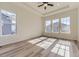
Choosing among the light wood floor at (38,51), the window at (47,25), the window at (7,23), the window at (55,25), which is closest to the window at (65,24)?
the window at (55,25)

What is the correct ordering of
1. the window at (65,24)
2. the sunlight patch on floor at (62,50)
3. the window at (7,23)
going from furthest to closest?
1. the window at (65,24)
2. the window at (7,23)
3. the sunlight patch on floor at (62,50)

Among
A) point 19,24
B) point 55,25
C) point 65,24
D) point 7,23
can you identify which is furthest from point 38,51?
point 55,25

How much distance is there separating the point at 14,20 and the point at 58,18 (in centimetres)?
440

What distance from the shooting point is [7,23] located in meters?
4.63

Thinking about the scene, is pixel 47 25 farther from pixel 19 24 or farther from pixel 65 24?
pixel 19 24

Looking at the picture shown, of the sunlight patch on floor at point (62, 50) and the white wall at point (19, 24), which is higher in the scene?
the white wall at point (19, 24)

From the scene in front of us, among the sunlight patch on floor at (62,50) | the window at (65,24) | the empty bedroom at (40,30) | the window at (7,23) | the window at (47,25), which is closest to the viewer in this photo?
the sunlight patch on floor at (62,50)

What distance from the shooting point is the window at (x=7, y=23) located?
4.29 metres

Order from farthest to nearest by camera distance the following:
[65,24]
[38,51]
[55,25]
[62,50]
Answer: [55,25]
[65,24]
[62,50]
[38,51]

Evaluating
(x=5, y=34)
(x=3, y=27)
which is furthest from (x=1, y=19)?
(x=5, y=34)

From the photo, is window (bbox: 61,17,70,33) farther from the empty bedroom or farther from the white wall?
the white wall

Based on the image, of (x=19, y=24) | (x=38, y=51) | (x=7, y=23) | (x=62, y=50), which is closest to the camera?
(x=38, y=51)

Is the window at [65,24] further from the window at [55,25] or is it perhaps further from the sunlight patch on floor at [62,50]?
the sunlight patch on floor at [62,50]

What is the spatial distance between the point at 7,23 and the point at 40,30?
4.93 m
